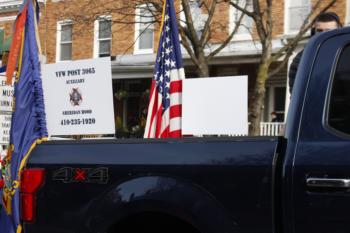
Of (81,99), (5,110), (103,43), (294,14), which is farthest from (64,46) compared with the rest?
(81,99)

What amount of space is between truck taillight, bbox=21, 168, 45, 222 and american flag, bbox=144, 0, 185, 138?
206 cm

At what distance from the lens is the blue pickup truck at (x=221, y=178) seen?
108 inches

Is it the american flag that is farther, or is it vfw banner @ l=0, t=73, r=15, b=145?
vfw banner @ l=0, t=73, r=15, b=145

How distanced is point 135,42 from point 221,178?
1518 centimetres

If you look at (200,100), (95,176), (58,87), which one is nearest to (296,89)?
(95,176)

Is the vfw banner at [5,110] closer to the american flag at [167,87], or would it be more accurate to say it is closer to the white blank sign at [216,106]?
the american flag at [167,87]

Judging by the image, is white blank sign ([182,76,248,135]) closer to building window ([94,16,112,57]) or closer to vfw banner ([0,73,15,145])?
vfw banner ([0,73,15,145])

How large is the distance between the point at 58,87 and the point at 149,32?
47.6 ft

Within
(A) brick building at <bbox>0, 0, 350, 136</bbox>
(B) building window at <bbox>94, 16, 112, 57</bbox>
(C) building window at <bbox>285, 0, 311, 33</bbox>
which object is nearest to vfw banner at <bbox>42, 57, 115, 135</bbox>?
(A) brick building at <bbox>0, 0, 350, 136</bbox>

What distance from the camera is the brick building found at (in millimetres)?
16031

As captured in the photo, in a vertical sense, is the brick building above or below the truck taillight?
above

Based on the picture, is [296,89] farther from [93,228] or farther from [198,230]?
[93,228]

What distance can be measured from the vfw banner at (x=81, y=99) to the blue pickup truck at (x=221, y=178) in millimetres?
1133

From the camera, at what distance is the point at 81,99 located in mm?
4734
